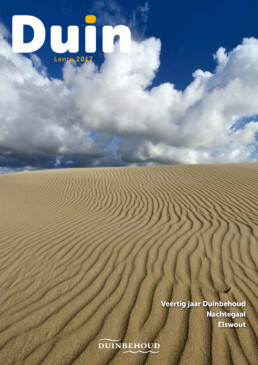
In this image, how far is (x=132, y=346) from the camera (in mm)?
1718

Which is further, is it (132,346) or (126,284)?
(126,284)

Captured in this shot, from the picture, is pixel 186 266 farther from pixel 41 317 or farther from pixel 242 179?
pixel 242 179

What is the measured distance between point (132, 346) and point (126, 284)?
2.76 ft

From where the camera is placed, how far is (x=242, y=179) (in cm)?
978

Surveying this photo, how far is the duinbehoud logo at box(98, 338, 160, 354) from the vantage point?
1678 mm

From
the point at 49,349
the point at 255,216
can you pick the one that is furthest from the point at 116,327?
the point at 255,216

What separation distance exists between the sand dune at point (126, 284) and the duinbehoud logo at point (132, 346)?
0.11ft

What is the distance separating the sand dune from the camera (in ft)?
5.57

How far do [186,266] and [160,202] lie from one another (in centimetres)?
456

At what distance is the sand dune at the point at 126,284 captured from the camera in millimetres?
1698

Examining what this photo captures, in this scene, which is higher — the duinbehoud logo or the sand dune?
the sand dune

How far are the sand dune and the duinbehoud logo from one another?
3cm

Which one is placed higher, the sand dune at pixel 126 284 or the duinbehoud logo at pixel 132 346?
the sand dune at pixel 126 284

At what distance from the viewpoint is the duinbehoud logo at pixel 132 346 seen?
5.50 feet
